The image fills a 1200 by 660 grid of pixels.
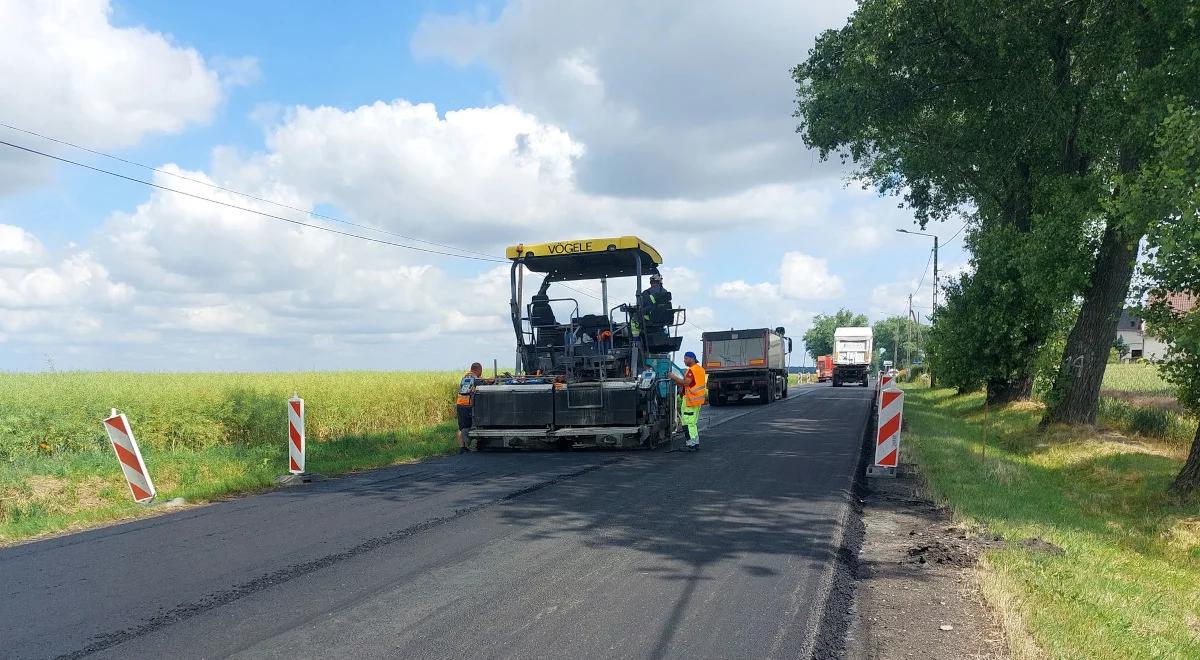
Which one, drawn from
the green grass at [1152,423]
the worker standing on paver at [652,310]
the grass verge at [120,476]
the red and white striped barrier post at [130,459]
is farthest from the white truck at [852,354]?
the red and white striped barrier post at [130,459]

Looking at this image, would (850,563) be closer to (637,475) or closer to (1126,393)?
(637,475)

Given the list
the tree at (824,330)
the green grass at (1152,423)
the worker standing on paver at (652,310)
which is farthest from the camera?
the tree at (824,330)

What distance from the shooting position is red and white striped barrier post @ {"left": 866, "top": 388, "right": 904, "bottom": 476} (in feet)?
36.7

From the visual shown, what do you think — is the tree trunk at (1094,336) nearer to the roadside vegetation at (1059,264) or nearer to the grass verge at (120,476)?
the roadside vegetation at (1059,264)

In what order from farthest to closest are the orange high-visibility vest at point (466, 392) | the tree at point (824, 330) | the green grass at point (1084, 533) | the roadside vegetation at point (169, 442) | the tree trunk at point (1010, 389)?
the tree at point (824, 330), the tree trunk at point (1010, 389), the orange high-visibility vest at point (466, 392), the roadside vegetation at point (169, 442), the green grass at point (1084, 533)

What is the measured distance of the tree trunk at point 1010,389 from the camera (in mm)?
23203

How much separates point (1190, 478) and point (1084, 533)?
276 cm

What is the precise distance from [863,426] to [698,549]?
1385 cm

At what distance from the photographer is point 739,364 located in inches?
1206

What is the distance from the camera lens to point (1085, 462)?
40.6 ft

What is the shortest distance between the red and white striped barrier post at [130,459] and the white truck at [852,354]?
1795 inches

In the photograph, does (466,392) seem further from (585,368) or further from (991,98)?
(991,98)

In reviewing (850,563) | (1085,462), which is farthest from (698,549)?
(1085,462)

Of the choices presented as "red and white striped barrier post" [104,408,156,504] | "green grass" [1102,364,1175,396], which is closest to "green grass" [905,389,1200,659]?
"red and white striped barrier post" [104,408,156,504]
